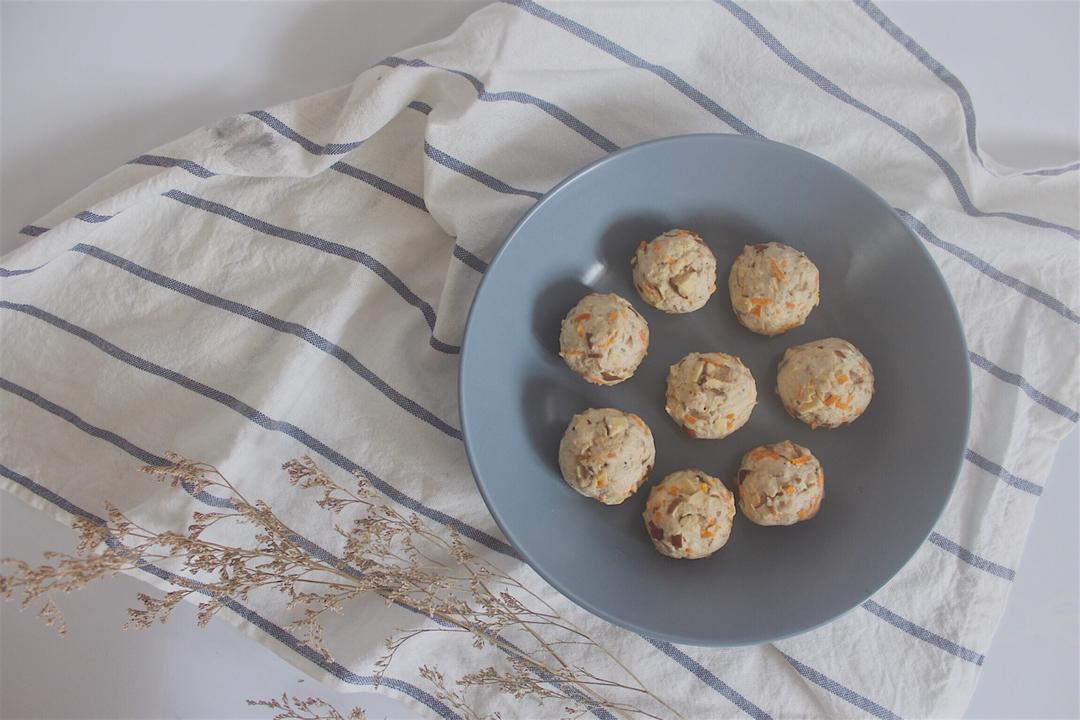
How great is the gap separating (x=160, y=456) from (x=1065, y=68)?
1640 mm

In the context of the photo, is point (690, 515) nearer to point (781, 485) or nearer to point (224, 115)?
point (781, 485)

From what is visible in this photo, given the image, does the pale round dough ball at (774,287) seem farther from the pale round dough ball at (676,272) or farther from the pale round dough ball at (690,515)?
the pale round dough ball at (690,515)

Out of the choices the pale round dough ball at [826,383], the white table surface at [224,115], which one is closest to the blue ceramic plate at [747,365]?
the pale round dough ball at [826,383]

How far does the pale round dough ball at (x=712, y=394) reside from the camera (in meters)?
1.21

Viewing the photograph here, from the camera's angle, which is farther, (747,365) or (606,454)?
(747,365)

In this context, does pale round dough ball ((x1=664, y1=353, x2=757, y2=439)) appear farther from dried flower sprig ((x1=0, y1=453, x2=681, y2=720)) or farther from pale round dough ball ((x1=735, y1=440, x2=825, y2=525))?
dried flower sprig ((x1=0, y1=453, x2=681, y2=720))

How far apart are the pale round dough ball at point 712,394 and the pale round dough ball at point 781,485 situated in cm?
7

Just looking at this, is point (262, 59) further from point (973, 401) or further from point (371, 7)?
point (973, 401)

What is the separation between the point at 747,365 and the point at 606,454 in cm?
30

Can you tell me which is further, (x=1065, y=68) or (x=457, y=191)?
(x=1065, y=68)

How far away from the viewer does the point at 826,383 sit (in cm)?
120

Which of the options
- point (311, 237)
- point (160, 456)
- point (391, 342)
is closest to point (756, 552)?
point (391, 342)

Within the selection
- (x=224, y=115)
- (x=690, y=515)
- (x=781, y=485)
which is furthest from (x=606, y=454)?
(x=224, y=115)

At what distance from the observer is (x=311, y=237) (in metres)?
1.32
